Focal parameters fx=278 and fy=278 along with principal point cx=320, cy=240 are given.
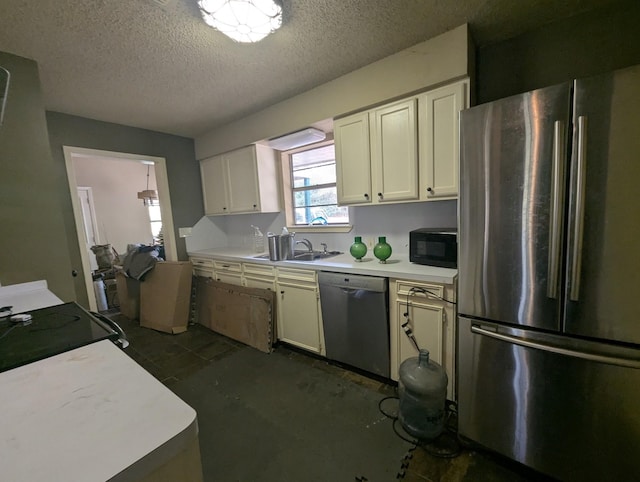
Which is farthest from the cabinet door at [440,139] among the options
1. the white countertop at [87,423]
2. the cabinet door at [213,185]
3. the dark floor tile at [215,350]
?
the cabinet door at [213,185]

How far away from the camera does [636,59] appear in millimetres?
1581

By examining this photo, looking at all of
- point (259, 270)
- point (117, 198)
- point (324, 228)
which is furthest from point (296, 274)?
point (117, 198)

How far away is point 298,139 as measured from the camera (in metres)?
2.84

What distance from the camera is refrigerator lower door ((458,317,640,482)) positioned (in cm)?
118

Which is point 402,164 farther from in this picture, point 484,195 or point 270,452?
point 270,452

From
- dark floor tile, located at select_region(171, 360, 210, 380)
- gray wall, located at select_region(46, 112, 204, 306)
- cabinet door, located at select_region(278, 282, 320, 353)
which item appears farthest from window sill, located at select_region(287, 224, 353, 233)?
dark floor tile, located at select_region(171, 360, 210, 380)

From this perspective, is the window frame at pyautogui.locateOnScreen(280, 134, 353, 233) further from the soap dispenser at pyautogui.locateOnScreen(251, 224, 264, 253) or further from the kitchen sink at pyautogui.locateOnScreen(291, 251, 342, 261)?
the soap dispenser at pyautogui.locateOnScreen(251, 224, 264, 253)

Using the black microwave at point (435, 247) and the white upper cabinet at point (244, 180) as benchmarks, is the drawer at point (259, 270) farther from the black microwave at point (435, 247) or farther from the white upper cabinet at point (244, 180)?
the black microwave at point (435, 247)

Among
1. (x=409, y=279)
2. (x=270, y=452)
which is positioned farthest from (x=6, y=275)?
(x=409, y=279)

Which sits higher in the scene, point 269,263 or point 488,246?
point 488,246

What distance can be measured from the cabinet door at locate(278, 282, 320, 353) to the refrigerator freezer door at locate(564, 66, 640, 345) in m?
1.75

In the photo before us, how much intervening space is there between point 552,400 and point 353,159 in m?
→ 1.98

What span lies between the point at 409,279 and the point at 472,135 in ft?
3.17

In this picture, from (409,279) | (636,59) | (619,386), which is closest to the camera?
(619,386)
